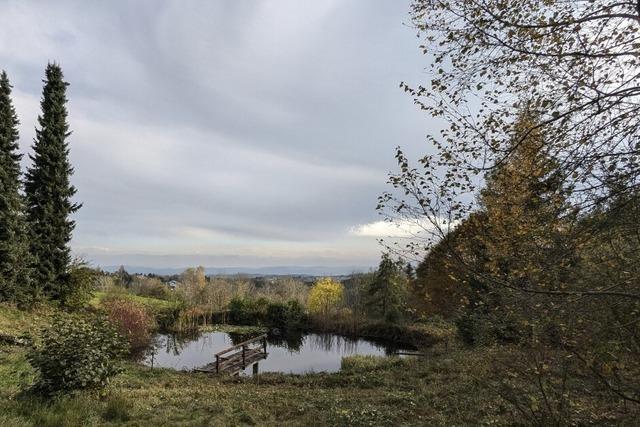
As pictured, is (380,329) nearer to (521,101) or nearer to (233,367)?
(233,367)

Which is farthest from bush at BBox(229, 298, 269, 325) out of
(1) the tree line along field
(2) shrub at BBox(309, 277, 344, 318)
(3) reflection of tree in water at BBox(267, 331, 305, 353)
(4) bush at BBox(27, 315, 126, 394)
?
(4) bush at BBox(27, 315, 126, 394)

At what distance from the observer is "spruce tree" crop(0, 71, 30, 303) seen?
15.6 meters

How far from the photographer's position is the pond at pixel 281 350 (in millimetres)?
16734

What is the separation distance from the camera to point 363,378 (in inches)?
405

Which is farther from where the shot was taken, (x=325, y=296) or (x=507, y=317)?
(x=325, y=296)

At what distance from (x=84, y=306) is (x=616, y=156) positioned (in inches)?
891

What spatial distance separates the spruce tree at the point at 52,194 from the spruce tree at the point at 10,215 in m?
1.29

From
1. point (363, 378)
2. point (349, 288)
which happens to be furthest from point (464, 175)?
point (349, 288)

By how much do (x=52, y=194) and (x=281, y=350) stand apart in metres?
13.6

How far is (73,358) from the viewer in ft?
19.5

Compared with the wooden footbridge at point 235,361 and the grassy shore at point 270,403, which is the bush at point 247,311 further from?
the grassy shore at point 270,403

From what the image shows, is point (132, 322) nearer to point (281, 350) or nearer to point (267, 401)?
point (281, 350)

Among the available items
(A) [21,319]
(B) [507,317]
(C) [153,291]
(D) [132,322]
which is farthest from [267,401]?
(C) [153,291]

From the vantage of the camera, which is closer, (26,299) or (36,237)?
(26,299)
